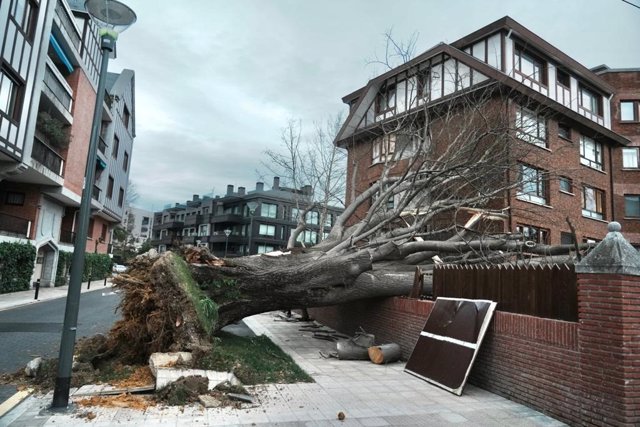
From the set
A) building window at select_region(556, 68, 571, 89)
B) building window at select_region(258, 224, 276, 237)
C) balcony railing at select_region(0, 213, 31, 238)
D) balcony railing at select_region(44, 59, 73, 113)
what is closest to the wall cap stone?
building window at select_region(556, 68, 571, 89)

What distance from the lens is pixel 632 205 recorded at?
23328mm

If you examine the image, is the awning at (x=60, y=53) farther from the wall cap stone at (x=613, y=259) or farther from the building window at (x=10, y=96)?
the wall cap stone at (x=613, y=259)

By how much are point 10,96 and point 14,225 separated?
6.92 meters

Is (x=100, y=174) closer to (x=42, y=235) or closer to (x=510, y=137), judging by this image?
(x=42, y=235)

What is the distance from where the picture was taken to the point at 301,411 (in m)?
5.23

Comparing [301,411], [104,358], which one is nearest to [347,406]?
[301,411]

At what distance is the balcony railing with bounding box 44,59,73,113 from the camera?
2033cm

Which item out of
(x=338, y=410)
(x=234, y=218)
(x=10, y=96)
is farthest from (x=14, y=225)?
(x=234, y=218)

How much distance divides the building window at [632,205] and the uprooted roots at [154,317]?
24.3 meters

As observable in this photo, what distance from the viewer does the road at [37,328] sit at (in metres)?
7.77

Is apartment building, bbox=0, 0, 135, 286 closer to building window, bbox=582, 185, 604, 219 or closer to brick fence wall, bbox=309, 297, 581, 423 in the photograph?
brick fence wall, bbox=309, 297, 581, 423

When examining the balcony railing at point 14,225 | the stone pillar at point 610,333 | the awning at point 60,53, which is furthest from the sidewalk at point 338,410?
the awning at point 60,53

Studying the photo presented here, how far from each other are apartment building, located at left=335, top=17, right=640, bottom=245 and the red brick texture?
808 centimetres

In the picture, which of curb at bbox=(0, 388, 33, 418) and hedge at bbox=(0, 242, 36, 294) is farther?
hedge at bbox=(0, 242, 36, 294)
